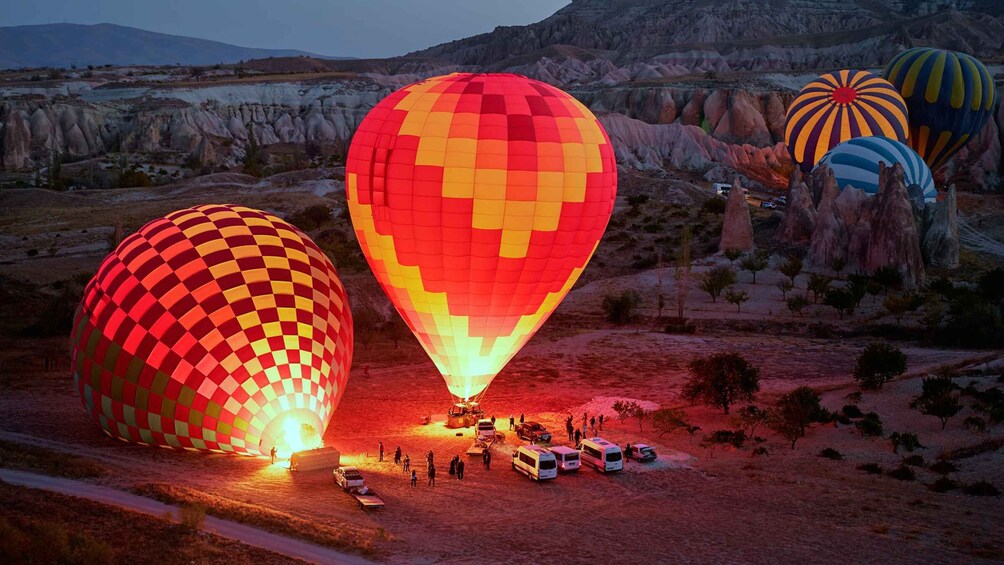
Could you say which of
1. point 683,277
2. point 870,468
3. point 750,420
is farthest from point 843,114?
point 870,468

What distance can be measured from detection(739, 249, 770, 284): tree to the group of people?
19.9m

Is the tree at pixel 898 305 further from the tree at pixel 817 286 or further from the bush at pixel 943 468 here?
the bush at pixel 943 468

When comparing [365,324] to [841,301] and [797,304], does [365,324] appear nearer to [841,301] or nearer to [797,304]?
[797,304]

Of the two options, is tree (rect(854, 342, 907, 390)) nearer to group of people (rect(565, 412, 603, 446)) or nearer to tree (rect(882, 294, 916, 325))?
group of people (rect(565, 412, 603, 446))

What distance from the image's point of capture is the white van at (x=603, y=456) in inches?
741

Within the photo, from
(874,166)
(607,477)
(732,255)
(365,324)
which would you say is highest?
(874,166)

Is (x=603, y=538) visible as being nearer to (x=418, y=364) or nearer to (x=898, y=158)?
(x=418, y=364)

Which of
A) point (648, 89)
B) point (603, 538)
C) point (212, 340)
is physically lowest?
point (603, 538)

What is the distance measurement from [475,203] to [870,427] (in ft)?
34.5

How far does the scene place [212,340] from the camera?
674 inches

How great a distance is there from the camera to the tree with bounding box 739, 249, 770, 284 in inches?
1604

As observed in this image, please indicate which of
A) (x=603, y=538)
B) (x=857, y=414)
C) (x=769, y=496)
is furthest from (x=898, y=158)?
(x=603, y=538)

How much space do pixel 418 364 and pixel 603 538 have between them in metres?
14.7

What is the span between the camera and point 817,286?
36.7m
